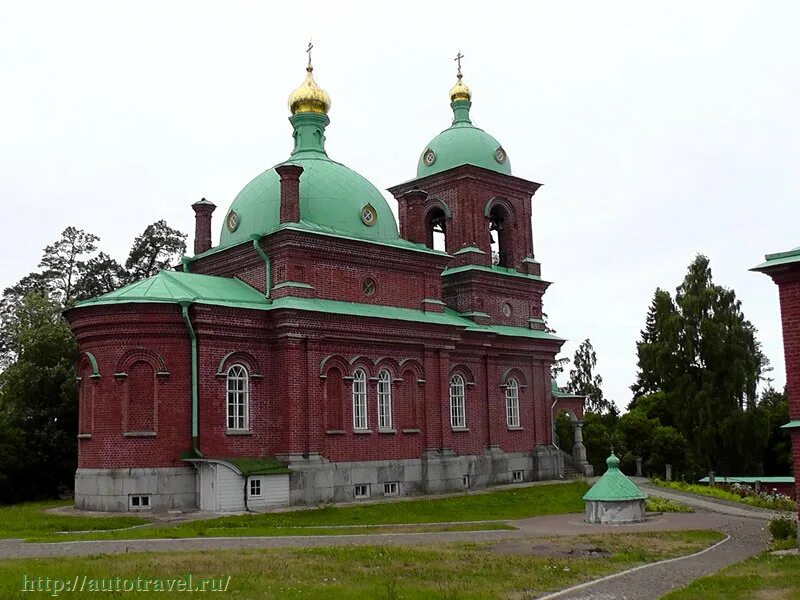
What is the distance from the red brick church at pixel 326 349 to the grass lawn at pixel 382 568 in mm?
8089

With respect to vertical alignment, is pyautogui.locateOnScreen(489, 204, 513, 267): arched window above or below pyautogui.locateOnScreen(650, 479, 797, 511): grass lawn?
above

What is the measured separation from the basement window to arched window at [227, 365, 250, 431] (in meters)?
2.67

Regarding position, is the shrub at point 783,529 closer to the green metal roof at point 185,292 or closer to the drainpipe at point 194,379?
the drainpipe at point 194,379

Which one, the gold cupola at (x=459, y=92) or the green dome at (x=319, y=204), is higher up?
the gold cupola at (x=459, y=92)

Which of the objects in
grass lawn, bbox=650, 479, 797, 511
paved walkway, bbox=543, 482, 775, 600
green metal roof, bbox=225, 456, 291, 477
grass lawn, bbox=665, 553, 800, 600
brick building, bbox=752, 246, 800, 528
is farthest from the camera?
grass lawn, bbox=650, 479, 797, 511

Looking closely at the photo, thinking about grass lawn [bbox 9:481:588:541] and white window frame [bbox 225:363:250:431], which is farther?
white window frame [bbox 225:363:250:431]

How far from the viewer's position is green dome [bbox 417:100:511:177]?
101ft

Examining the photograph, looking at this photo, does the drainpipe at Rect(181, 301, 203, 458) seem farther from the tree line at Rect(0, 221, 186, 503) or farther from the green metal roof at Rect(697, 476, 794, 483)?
the green metal roof at Rect(697, 476, 794, 483)

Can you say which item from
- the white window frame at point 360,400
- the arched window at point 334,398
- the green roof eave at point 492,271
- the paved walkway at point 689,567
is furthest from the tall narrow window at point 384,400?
the paved walkway at point 689,567

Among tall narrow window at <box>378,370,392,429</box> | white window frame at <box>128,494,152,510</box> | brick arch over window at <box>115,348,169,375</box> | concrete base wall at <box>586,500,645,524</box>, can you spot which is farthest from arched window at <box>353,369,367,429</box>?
concrete base wall at <box>586,500,645,524</box>

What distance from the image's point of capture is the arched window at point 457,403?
27.4 m

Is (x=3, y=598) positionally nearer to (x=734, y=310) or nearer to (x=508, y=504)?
(x=508, y=504)

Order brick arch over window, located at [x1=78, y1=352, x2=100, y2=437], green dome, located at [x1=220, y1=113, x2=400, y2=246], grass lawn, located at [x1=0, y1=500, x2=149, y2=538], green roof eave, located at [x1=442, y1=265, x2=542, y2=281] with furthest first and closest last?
green roof eave, located at [x1=442, y1=265, x2=542, y2=281] → green dome, located at [x1=220, y1=113, x2=400, y2=246] → brick arch over window, located at [x1=78, y1=352, x2=100, y2=437] → grass lawn, located at [x1=0, y1=500, x2=149, y2=538]

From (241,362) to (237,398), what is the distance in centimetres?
93
